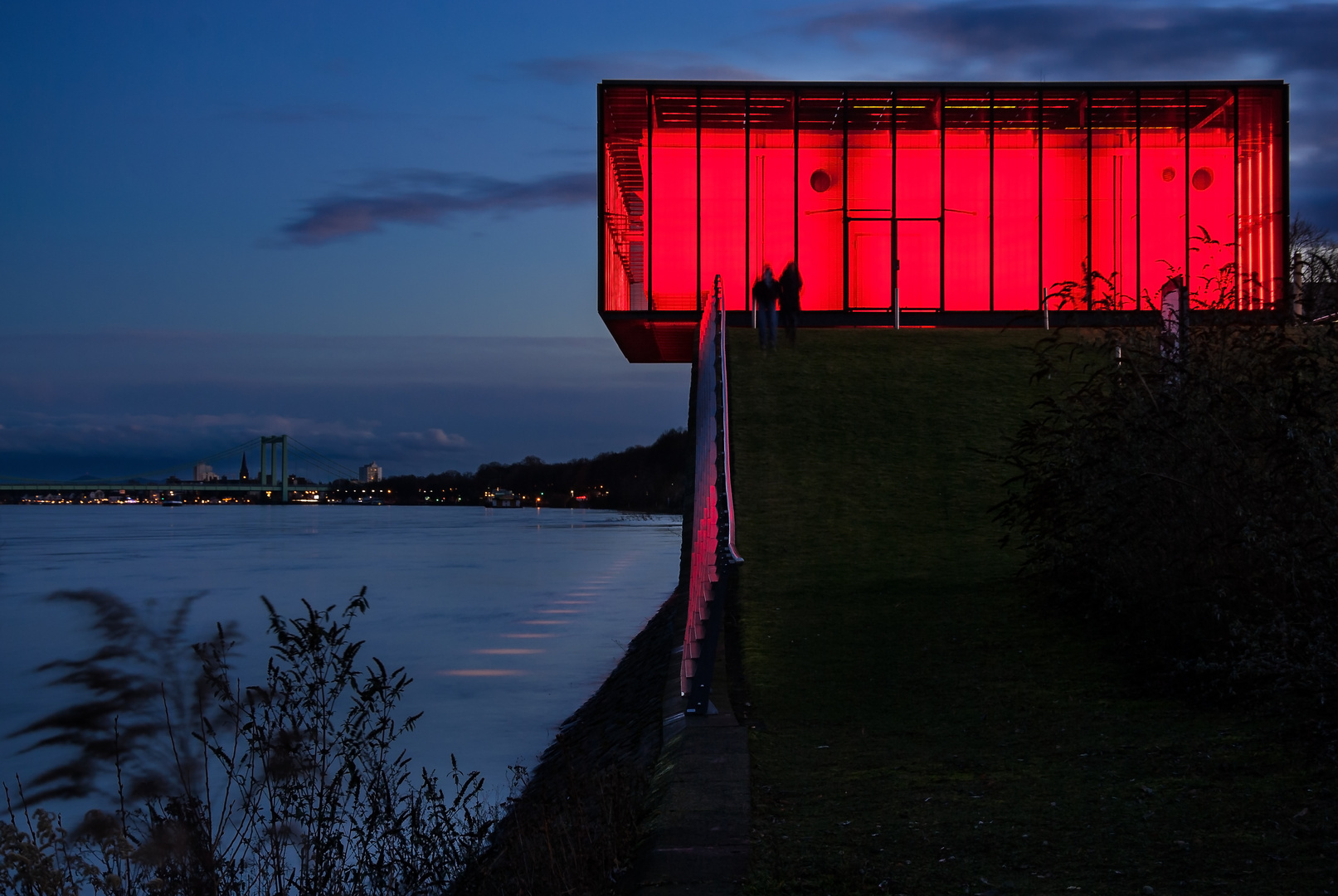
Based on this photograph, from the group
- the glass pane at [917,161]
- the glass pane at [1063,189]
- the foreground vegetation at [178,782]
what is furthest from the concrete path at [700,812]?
the glass pane at [1063,189]

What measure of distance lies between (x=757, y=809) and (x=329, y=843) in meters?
2.14

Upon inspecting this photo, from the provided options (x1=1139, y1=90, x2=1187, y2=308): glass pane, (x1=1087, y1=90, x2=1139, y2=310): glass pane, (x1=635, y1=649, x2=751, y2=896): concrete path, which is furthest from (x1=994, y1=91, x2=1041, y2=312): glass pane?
(x1=635, y1=649, x2=751, y2=896): concrete path

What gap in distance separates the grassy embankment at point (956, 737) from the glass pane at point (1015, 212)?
16.5m

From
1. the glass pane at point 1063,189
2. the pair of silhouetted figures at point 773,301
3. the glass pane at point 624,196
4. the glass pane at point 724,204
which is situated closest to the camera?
the pair of silhouetted figures at point 773,301

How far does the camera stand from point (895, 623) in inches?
342

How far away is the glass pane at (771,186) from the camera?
94.7 feet

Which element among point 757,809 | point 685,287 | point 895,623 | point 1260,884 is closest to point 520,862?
point 757,809

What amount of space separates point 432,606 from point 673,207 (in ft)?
36.9

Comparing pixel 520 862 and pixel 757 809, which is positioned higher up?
pixel 757 809

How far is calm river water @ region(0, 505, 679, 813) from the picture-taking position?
46.3 ft

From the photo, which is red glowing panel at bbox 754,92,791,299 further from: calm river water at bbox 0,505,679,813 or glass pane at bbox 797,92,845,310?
calm river water at bbox 0,505,679,813

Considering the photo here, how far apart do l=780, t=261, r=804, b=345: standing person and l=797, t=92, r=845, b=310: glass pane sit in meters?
8.69

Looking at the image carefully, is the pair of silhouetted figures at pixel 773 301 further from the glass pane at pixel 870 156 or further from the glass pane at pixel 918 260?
the glass pane at pixel 870 156

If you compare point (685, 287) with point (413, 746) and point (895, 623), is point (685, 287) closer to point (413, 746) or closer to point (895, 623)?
point (413, 746)
